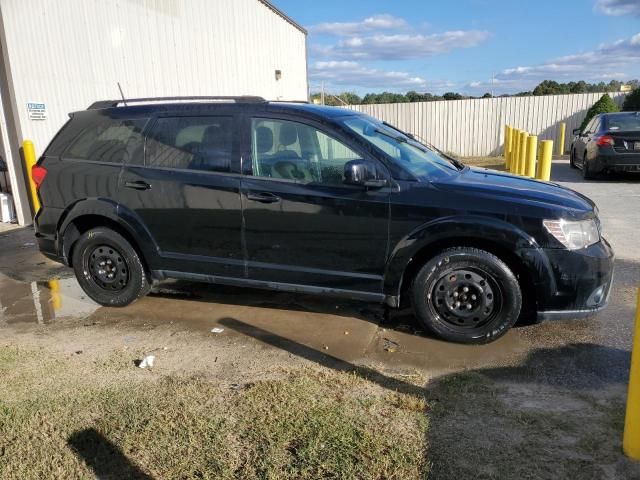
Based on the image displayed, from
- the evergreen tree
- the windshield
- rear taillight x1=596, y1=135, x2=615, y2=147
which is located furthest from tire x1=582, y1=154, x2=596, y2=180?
the windshield

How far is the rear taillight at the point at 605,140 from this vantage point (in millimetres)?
Answer: 11320

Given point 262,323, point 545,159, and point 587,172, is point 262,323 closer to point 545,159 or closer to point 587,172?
point 545,159

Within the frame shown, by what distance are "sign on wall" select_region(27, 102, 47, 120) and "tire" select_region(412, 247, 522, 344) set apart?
7.07m

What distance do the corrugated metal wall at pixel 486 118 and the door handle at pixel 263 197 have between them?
18.0m

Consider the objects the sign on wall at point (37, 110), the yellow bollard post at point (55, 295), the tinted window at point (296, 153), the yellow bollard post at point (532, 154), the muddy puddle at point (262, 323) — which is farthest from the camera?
the yellow bollard post at point (532, 154)

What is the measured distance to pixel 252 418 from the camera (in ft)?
10.0

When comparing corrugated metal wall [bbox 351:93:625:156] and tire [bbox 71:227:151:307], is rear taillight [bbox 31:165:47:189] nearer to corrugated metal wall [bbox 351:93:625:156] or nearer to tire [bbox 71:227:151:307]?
tire [bbox 71:227:151:307]

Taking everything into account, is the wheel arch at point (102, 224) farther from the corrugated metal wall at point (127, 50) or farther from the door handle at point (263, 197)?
the corrugated metal wall at point (127, 50)

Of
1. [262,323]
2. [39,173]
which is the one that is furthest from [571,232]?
[39,173]

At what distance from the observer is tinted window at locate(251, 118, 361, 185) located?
4.11 metres

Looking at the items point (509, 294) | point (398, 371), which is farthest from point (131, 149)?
point (509, 294)

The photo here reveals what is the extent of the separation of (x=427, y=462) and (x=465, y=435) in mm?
342

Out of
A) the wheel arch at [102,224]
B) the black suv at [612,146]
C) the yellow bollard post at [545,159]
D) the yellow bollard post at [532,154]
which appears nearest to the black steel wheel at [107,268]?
the wheel arch at [102,224]

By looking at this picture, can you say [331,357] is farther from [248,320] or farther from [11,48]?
[11,48]
